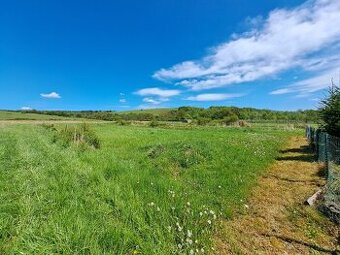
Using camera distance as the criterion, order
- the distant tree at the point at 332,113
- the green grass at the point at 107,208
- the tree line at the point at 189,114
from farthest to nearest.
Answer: the tree line at the point at 189,114
the distant tree at the point at 332,113
the green grass at the point at 107,208

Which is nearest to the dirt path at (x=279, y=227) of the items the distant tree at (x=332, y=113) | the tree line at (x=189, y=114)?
the distant tree at (x=332, y=113)

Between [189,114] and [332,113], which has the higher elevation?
[189,114]

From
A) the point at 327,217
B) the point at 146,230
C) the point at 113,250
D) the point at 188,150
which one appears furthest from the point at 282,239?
the point at 188,150

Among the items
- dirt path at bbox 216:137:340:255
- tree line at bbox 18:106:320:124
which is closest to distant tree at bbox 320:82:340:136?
dirt path at bbox 216:137:340:255

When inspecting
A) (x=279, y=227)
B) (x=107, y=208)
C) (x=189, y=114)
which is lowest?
(x=279, y=227)

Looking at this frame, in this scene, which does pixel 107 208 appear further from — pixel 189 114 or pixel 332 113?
pixel 189 114

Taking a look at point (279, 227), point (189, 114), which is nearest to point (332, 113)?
point (279, 227)

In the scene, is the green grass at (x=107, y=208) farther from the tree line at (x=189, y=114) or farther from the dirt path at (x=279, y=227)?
the tree line at (x=189, y=114)

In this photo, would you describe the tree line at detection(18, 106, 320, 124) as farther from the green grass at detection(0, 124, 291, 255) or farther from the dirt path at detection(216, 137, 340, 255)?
the green grass at detection(0, 124, 291, 255)

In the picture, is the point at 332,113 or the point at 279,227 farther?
the point at 332,113

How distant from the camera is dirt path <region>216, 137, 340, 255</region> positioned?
5.82 meters

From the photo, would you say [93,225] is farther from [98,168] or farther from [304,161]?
[304,161]

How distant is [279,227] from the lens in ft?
22.2

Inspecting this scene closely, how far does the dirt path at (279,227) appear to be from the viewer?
5824 millimetres
